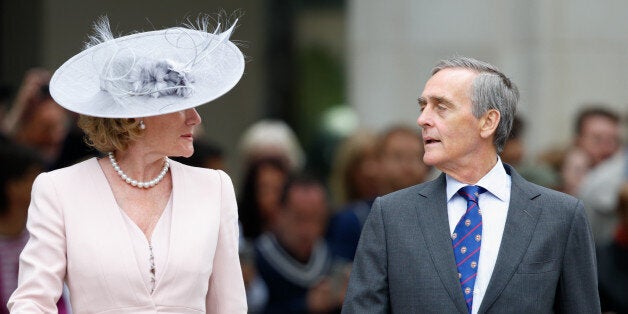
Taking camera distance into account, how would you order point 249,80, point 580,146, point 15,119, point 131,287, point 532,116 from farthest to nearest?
point 249,80, point 532,116, point 580,146, point 15,119, point 131,287

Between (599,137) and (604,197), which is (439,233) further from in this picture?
(599,137)

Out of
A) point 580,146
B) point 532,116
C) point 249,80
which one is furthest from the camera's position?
point 249,80

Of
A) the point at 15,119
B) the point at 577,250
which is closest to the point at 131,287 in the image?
the point at 577,250

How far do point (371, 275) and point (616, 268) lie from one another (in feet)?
10.4

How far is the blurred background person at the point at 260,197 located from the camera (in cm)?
945

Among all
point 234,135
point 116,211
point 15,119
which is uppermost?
point 116,211

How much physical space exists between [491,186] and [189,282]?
117 cm

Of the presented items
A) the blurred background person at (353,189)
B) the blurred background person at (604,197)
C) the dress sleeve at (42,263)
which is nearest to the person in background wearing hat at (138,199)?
the dress sleeve at (42,263)

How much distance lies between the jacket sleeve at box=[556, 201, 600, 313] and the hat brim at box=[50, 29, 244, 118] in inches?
53.2

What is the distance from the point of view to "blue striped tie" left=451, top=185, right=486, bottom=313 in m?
5.19

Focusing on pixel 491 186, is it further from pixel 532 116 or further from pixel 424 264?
pixel 532 116

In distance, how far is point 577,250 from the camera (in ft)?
17.1

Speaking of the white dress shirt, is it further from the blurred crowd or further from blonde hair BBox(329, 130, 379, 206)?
blonde hair BBox(329, 130, 379, 206)

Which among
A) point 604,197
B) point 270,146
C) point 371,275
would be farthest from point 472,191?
point 270,146
